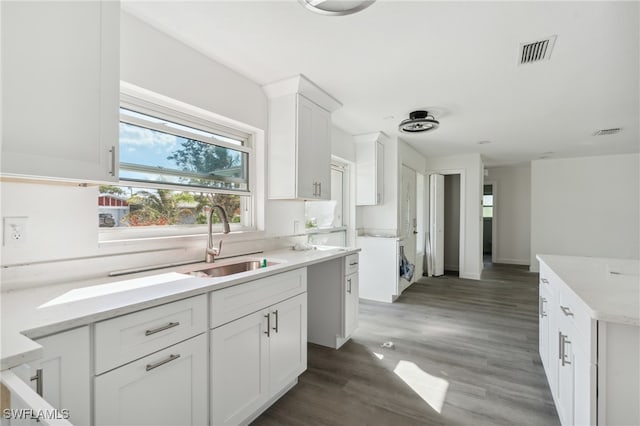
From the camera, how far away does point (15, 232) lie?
1349mm

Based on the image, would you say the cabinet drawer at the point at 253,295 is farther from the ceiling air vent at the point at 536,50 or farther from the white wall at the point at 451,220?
the white wall at the point at 451,220

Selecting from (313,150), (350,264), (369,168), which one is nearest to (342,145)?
→ (369,168)

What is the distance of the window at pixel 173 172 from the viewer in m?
1.85

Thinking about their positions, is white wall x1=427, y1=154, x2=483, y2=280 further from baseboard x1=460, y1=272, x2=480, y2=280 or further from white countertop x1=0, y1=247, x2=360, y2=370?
white countertop x1=0, y1=247, x2=360, y2=370

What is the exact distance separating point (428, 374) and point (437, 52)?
2410 mm

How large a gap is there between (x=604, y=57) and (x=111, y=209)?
348cm

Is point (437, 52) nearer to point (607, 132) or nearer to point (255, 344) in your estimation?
point (255, 344)

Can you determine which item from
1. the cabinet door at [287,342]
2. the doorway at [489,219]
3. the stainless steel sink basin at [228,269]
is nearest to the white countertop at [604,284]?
the cabinet door at [287,342]

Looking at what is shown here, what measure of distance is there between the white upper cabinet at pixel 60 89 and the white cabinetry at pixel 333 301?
2.01 metres

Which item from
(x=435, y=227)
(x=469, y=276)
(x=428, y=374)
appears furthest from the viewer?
(x=435, y=227)

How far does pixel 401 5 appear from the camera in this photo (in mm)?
1640

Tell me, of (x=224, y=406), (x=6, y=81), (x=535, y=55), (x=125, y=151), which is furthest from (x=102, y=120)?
(x=535, y=55)

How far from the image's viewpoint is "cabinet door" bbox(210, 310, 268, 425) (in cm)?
156

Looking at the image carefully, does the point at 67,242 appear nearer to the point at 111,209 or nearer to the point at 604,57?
the point at 111,209
